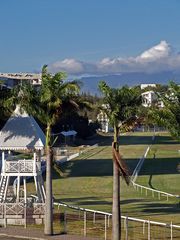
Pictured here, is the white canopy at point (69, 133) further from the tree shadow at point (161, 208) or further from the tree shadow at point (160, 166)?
the tree shadow at point (161, 208)

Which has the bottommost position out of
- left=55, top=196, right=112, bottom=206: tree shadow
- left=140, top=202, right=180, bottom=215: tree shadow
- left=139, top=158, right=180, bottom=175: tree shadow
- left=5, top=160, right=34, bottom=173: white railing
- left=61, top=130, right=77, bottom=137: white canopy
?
left=139, top=158, right=180, bottom=175: tree shadow

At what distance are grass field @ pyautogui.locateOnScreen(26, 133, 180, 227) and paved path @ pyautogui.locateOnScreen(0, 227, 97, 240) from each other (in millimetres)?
2835

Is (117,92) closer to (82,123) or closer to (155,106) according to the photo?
(155,106)

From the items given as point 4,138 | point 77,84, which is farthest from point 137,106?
point 4,138

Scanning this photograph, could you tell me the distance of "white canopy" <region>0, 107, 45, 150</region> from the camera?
1420 inches

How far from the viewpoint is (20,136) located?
36094 millimetres

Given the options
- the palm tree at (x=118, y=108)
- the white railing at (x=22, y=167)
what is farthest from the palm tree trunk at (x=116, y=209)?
the white railing at (x=22, y=167)

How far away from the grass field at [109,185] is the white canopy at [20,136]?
3.81 metres

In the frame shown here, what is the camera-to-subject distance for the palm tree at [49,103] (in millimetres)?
27844

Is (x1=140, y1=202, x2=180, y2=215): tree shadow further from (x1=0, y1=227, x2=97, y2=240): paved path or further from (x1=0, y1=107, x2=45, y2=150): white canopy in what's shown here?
(x1=0, y1=227, x2=97, y2=240): paved path

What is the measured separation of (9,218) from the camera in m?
31.7

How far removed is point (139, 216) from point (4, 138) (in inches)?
338

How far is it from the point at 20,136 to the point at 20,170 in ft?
9.40

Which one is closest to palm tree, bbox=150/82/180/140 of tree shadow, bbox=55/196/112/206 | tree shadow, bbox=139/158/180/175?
tree shadow, bbox=55/196/112/206
